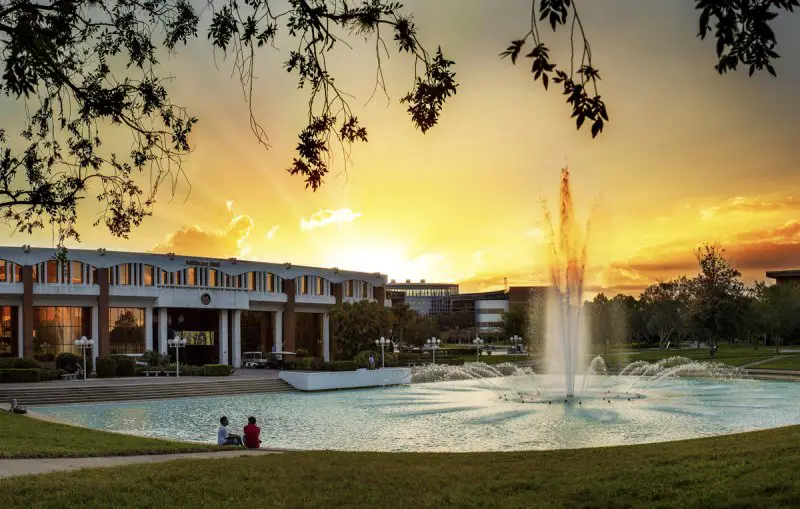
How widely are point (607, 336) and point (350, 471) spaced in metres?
87.3

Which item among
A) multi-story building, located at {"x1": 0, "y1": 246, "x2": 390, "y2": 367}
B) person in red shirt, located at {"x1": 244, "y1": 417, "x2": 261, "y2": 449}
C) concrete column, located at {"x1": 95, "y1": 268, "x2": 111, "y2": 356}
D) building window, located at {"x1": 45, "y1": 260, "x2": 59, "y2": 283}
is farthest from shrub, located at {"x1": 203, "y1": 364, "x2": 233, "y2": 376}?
person in red shirt, located at {"x1": 244, "y1": 417, "x2": 261, "y2": 449}

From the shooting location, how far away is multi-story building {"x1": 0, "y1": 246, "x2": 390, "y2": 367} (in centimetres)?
6269

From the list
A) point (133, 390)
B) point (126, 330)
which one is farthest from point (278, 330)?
point (133, 390)

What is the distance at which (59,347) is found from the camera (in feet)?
213

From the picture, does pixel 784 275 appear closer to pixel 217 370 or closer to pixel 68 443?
pixel 217 370

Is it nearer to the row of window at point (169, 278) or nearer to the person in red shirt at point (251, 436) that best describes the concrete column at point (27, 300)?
the row of window at point (169, 278)

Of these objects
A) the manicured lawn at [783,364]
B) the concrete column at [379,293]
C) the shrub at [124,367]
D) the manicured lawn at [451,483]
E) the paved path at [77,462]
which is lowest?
the manicured lawn at [783,364]

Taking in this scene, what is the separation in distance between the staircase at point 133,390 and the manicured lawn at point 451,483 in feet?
95.5

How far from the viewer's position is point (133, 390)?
43.2 meters

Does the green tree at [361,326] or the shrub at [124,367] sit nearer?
the shrub at [124,367]

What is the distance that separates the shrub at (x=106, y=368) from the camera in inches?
2112

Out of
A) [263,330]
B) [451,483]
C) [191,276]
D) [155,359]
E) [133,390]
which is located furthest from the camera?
[263,330]

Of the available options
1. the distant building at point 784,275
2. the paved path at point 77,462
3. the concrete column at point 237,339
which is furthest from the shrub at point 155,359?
the distant building at point 784,275

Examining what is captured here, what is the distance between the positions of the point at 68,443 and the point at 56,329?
161 feet
